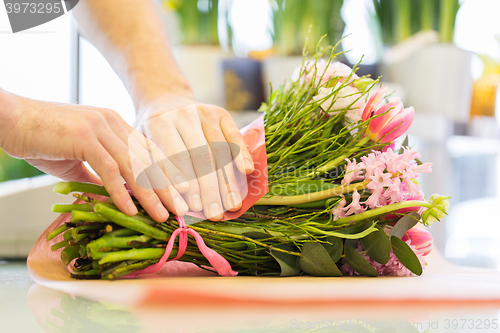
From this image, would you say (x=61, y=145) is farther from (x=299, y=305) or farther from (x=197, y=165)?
(x=299, y=305)

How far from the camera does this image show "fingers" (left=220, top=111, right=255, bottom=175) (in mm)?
407

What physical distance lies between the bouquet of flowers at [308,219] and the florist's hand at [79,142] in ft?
0.07

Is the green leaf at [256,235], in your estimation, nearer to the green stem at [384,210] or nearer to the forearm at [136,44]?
the green stem at [384,210]

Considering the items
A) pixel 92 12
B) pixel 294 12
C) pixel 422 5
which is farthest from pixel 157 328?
pixel 422 5

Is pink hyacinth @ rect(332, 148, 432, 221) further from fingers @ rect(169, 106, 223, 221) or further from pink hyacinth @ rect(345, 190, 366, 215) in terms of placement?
fingers @ rect(169, 106, 223, 221)

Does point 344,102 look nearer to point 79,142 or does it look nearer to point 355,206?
point 355,206

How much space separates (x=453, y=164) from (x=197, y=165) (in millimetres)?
1416

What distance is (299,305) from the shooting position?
0.30 m

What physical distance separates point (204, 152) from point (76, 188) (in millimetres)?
136

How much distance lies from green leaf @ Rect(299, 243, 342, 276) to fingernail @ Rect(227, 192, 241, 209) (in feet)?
0.28

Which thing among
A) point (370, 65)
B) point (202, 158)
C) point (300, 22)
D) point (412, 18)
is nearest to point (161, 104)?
point (202, 158)

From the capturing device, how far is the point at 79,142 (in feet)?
1.19

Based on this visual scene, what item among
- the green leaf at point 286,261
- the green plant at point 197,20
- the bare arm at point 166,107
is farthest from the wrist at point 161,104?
the green plant at point 197,20

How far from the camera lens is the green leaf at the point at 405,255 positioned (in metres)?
0.41
